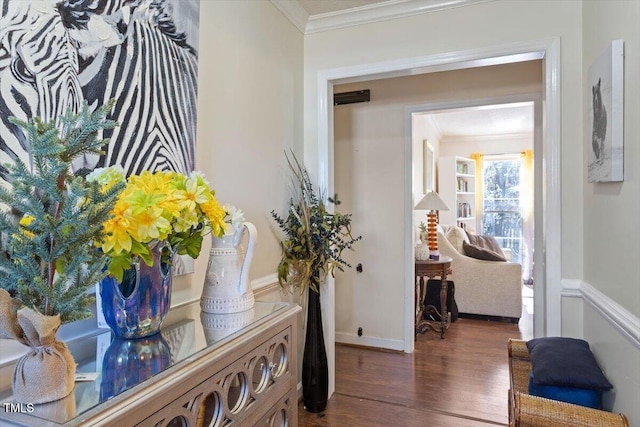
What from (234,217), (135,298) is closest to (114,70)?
(234,217)

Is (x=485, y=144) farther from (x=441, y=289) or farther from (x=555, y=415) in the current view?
(x=555, y=415)

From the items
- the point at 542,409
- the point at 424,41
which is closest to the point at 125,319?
the point at 542,409

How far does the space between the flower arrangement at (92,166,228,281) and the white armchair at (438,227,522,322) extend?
4060 mm

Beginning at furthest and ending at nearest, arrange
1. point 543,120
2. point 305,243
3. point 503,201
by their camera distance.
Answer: point 503,201, point 305,243, point 543,120

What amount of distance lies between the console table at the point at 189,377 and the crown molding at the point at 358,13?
1.92 metres

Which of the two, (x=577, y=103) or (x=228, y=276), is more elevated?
(x=577, y=103)

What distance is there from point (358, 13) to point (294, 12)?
41cm

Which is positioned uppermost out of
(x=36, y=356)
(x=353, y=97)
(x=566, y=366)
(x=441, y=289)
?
(x=353, y=97)

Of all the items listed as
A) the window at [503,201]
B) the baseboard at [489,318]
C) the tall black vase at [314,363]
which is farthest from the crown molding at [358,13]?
the window at [503,201]

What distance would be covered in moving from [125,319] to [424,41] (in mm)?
2234

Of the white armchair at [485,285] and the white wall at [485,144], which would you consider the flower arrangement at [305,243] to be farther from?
the white wall at [485,144]

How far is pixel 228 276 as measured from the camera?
1.27m

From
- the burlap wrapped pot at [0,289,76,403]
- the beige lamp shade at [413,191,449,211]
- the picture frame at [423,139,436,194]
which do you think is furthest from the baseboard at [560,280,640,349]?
the picture frame at [423,139,436,194]

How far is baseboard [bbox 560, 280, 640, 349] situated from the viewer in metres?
1.30
